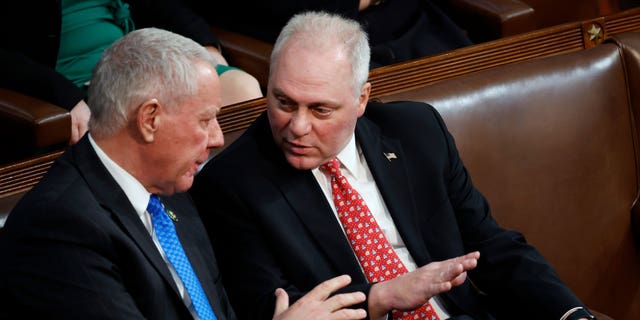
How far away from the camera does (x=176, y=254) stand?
1678 millimetres

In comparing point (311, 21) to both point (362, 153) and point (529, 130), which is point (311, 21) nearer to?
point (362, 153)

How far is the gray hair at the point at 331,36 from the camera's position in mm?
1857

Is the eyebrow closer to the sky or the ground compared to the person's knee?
closer to the sky

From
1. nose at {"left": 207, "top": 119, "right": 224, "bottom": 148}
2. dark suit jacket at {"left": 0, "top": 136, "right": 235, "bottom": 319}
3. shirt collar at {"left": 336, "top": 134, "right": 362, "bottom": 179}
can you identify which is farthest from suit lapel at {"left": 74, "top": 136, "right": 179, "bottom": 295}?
shirt collar at {"left": 336, "top": 134, "right": 362, "bottom": 179}

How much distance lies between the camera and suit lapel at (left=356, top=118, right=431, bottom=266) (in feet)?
6.36

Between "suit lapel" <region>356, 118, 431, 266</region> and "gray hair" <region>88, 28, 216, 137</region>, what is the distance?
522 millimetres

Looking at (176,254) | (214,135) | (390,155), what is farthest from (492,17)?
(176,254)

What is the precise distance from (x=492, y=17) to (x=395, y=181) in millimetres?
1352

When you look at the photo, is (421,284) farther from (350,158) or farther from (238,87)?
(238,87)

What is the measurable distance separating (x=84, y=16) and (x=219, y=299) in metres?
1.23

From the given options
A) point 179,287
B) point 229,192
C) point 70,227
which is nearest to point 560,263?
point 229,192

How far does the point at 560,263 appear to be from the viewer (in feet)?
7.76

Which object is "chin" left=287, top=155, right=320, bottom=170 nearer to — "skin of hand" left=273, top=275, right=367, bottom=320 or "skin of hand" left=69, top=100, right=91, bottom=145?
"skin of hand" left=273, top=275, right=367, bottom=320

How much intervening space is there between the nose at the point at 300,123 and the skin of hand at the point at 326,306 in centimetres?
32
